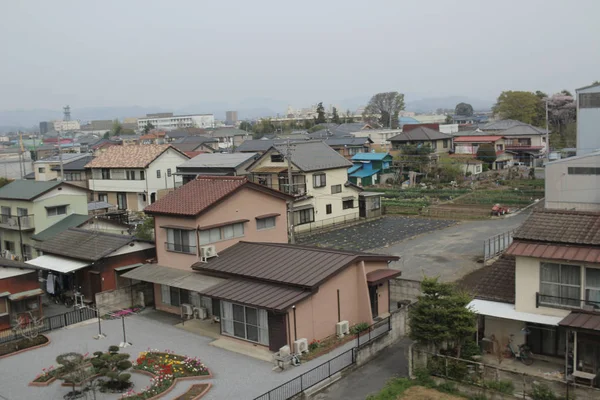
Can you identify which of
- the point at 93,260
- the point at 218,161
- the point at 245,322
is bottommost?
the point at 245,322

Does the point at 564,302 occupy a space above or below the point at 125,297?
above

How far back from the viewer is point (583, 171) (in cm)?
3050

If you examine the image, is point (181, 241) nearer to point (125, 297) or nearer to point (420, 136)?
point (125, 297)

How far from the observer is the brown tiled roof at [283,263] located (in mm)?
17281

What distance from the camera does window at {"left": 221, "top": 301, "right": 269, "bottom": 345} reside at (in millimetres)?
17016

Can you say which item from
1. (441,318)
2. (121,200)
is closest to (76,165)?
(121,200)

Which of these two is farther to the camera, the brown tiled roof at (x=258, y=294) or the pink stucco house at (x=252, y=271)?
the pink stucco house at (x=252, y=271)

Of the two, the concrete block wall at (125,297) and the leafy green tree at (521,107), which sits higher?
the leafy green tree at (521,107)

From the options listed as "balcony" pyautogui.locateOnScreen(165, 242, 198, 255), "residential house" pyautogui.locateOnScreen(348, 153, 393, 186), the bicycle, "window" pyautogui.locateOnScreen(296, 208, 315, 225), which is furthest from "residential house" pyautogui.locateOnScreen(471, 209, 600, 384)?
"residential house" pyautogui.locateOnScreen(348, 153, 393, 186)

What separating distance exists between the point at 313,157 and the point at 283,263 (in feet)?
74.9

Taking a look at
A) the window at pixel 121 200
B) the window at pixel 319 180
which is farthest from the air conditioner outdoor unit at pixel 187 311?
the window at pixel 121 200

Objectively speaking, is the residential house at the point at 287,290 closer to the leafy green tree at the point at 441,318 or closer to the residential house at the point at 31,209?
the leafy green tree at the point at 441,318

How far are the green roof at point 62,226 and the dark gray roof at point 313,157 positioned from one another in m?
15.3

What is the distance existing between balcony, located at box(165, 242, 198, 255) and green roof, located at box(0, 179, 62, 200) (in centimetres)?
1098
